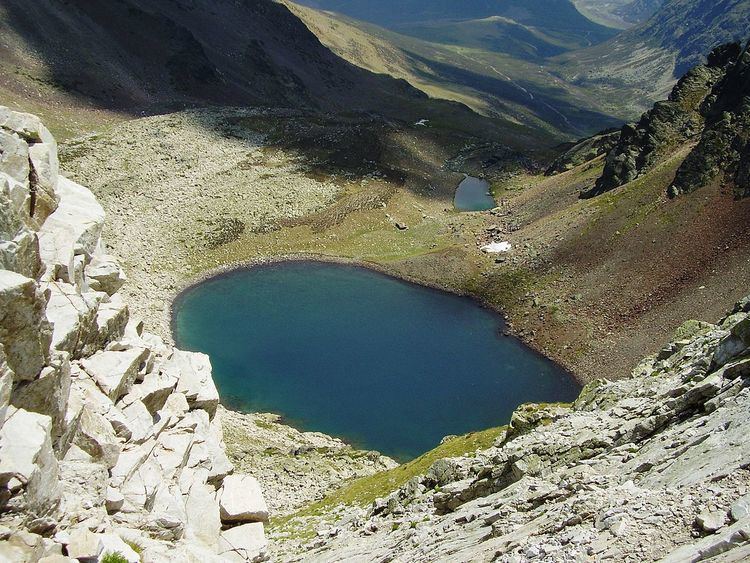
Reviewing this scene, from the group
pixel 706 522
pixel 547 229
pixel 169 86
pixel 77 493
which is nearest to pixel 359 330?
pixel 547 229

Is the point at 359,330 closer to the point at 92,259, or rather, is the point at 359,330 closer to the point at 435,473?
the point at 435,473

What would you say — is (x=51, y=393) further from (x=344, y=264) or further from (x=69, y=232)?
(x=344, y=264)

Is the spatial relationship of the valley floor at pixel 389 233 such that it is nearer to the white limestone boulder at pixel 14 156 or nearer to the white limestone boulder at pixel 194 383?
the white limestone boulder at pixel 194 383

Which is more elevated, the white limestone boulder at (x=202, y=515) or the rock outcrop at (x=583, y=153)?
the rock outcrop at (x=583, y=153)

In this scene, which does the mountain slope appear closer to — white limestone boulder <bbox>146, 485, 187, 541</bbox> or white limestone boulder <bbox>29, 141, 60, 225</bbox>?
white limestone boulder <bbox>29, 141, 60, 225</bbox>

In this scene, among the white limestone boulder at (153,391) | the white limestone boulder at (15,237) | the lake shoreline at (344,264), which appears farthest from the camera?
the lake shoreline at (344,264)

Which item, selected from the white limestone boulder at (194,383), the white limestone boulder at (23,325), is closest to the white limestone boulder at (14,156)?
the white limestone boulder at (23,325)
